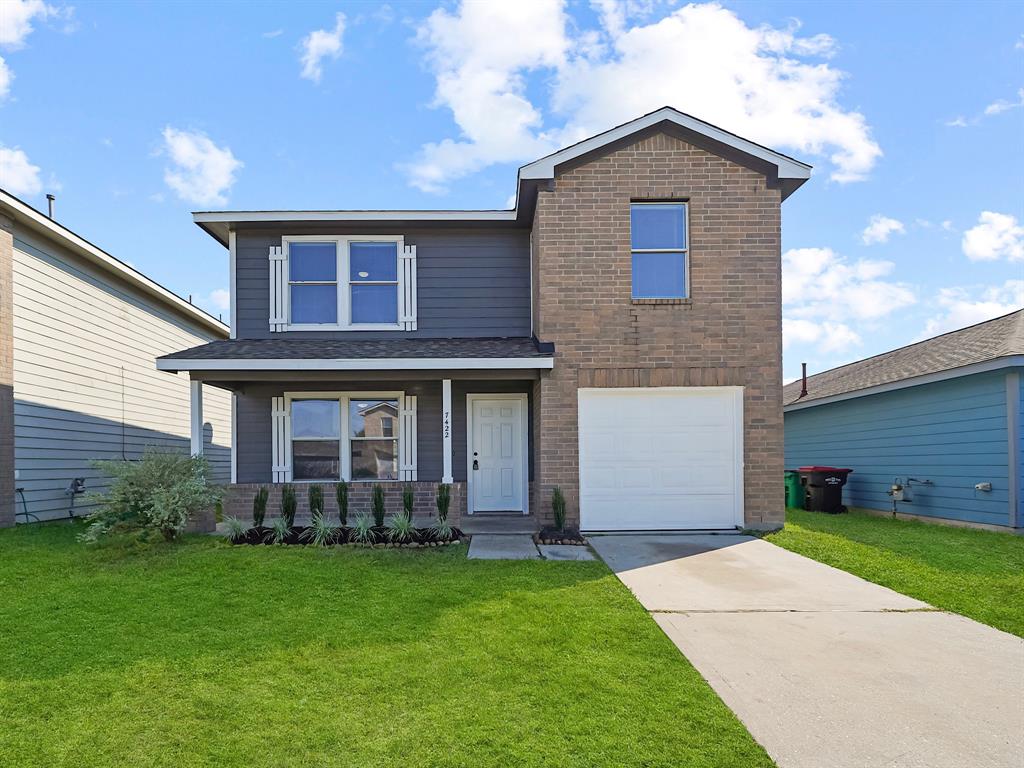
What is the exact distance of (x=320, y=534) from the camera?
857cm

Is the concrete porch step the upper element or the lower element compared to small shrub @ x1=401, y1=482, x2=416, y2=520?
lower

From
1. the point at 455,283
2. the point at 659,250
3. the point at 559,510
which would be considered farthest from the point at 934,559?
the point at 455,283

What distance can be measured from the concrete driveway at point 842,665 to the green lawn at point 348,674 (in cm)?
30

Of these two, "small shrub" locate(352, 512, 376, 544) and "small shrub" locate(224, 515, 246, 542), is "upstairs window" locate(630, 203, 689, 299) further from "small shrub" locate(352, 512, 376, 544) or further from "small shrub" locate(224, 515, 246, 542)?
"small shrub" locate(224, 515, 246, 542)

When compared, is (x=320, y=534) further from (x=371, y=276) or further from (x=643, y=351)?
(x=643, y=351)

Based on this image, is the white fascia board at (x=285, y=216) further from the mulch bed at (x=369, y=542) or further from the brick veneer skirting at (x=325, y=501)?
the mulch bed at (x=369, y=542)

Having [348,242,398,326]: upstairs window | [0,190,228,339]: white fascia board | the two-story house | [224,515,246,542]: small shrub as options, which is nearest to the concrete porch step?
the two-story house

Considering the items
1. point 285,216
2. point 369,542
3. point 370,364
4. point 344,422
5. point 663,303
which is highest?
point 285,216

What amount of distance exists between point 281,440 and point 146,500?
9.80ft

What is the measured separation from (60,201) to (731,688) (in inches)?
588

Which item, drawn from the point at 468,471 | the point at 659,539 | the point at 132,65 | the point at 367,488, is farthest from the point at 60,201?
the point at 659,539

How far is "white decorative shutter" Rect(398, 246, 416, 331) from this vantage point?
11461 mm

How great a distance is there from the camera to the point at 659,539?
9.22 m

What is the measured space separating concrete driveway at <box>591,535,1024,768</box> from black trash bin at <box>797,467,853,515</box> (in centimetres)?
753
